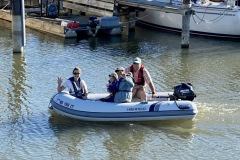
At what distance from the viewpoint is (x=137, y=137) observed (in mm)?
15711

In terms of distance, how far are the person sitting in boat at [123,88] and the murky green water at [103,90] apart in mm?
661

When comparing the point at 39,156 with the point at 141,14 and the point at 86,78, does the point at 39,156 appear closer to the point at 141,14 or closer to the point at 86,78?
the point at 86,78

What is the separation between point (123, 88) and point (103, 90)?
368cm

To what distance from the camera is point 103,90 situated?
19922mm

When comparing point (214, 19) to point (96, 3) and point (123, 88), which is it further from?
point (123, 88)

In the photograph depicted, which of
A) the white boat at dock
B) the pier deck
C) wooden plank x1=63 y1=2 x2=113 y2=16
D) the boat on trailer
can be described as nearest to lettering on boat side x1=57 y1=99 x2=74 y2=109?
the boat on trailer

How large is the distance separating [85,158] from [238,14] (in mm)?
16822

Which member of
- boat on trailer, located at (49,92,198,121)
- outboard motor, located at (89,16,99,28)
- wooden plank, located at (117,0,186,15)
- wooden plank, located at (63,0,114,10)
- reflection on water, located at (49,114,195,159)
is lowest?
reflection on water, located at (49,114,195,159)

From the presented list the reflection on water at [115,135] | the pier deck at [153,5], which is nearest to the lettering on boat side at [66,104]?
the reflection on water at [115,135]

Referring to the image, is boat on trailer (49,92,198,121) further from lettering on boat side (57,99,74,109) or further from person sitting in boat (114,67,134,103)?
person sitting in boat (114,67,134,103)

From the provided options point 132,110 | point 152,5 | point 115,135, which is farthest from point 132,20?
point 115,135

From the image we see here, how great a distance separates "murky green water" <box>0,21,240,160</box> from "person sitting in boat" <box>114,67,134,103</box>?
2.17 feet

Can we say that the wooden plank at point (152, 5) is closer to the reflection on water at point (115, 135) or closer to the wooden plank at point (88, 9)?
the wooden plank at point (88, 9)

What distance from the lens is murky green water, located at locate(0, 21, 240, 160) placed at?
14930 mm
